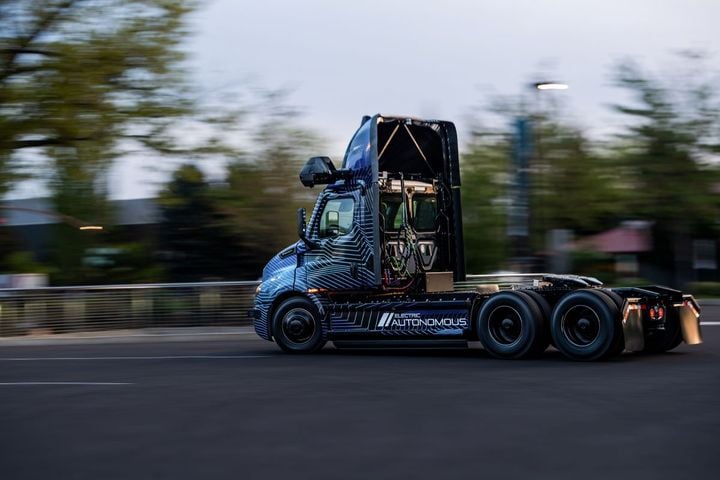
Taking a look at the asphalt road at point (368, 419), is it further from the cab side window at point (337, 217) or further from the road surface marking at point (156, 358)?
the cab side window at point (337, 217)

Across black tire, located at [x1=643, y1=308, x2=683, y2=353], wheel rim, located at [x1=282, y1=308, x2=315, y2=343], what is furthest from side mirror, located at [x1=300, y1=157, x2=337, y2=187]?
black tire, located at [x1=643, y1=308, x2=683, y2=353]

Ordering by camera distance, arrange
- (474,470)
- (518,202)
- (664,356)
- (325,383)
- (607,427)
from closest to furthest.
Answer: (474,470) → (607,427) → (325,383) → (664,356) → (518,202)

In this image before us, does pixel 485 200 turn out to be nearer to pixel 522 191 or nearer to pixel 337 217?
pixel 522 191

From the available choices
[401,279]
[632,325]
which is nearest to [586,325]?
[632,325]

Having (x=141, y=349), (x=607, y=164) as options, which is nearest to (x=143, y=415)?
(x=141, y=349)

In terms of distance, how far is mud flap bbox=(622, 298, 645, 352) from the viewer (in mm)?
14438

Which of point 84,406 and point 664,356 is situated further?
point 664,356

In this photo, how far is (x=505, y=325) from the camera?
1541 cm

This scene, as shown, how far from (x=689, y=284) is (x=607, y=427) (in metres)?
40.7

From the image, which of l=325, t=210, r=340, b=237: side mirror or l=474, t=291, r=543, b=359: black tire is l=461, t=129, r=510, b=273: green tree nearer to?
l=325, t=210, r=340, b=237: side mirror

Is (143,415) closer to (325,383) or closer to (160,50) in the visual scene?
(325,383)

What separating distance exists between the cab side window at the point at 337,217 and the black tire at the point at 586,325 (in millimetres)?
3928

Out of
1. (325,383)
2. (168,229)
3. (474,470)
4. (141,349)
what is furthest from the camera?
(168,229)

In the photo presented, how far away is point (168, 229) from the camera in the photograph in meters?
43.8
